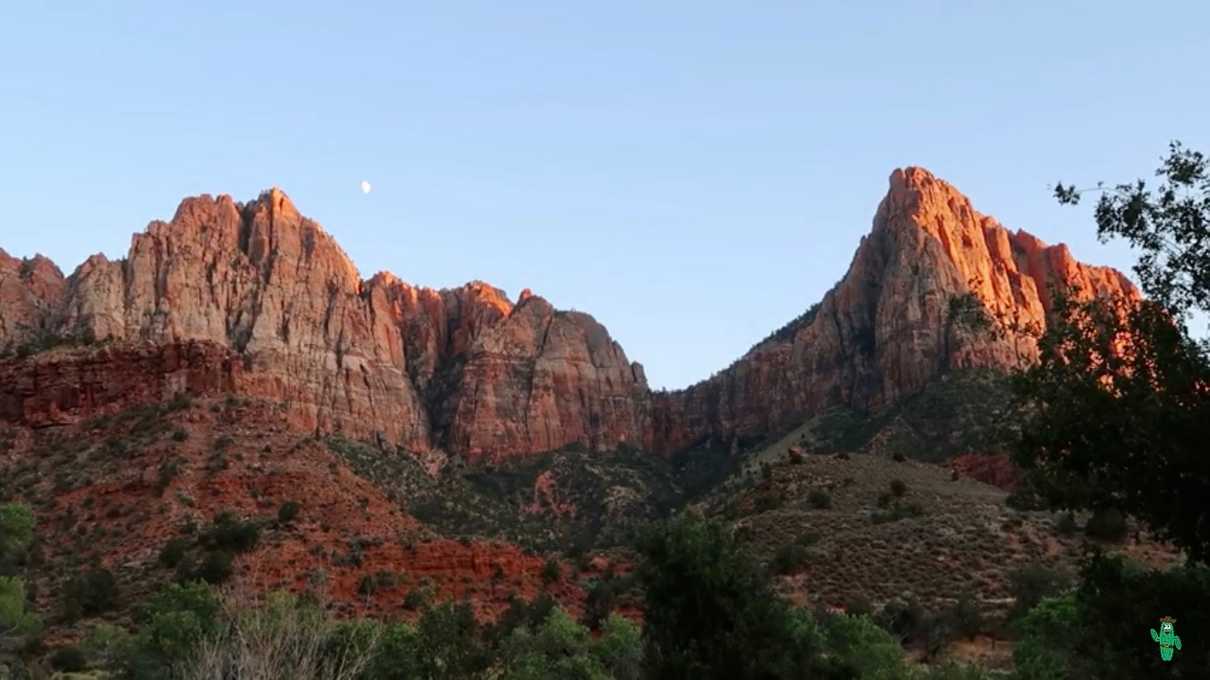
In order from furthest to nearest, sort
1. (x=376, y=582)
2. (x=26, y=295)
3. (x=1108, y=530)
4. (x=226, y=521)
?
(x=26, y=295) < (x=1108, y=530) < (x=226, y=521) < (x=376, y=582)

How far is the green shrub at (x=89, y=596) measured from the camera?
1594 inches

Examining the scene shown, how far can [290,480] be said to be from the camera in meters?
54.8

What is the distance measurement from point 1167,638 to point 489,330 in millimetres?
124314

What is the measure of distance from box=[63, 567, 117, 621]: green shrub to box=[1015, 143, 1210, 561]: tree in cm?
3643

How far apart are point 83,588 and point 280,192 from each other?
90.3 meters

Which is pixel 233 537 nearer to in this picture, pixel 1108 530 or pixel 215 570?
pixel 215 570

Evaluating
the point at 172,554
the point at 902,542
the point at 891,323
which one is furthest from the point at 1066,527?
the point at 891,323

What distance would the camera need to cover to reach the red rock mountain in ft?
350

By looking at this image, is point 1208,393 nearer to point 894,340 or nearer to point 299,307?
point 894,340

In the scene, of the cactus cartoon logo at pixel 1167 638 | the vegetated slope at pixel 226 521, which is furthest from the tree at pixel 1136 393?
the vegetated slope at pixel 226 521

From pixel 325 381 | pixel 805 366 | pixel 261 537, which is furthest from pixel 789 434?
pixel 261 537

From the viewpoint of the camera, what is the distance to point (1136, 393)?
13312mm

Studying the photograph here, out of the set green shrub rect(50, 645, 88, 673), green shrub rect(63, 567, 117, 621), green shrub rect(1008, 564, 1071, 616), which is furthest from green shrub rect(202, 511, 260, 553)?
green shrub rect(1008, 564, 1071, 616)

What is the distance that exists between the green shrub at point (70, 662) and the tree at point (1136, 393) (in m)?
31.9
